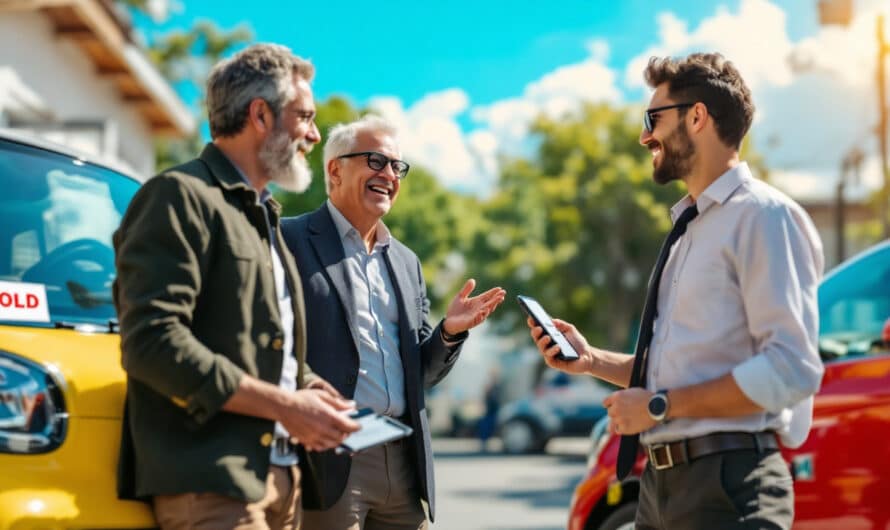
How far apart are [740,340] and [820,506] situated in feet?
7.46

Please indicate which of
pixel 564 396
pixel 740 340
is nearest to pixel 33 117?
pixel 564 396

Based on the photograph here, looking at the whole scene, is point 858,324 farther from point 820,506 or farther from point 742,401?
point 742,401

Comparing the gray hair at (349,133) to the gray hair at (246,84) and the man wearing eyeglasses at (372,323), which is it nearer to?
the man wearing eyeglasses at (372,323)

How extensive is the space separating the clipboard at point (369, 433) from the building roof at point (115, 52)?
12.4 m

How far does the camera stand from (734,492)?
2.77 m

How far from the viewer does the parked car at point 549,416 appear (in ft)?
71.4

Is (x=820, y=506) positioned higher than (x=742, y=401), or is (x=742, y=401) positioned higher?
(x=742, y=401)

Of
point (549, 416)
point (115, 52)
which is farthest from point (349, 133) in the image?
point (549, 416)

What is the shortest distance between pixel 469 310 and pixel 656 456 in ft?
3.63

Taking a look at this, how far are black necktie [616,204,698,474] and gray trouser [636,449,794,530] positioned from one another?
0.26 metres

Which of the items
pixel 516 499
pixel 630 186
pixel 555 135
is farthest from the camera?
pixel 555 135

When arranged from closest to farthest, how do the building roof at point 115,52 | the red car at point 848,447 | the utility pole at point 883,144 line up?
the red car at point 848,447
the building roof at point 115,52
the utility pole at point 883,144

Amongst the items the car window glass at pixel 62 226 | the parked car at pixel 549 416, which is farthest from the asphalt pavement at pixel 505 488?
the car window glass at pixel 62 226

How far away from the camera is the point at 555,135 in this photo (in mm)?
39656
